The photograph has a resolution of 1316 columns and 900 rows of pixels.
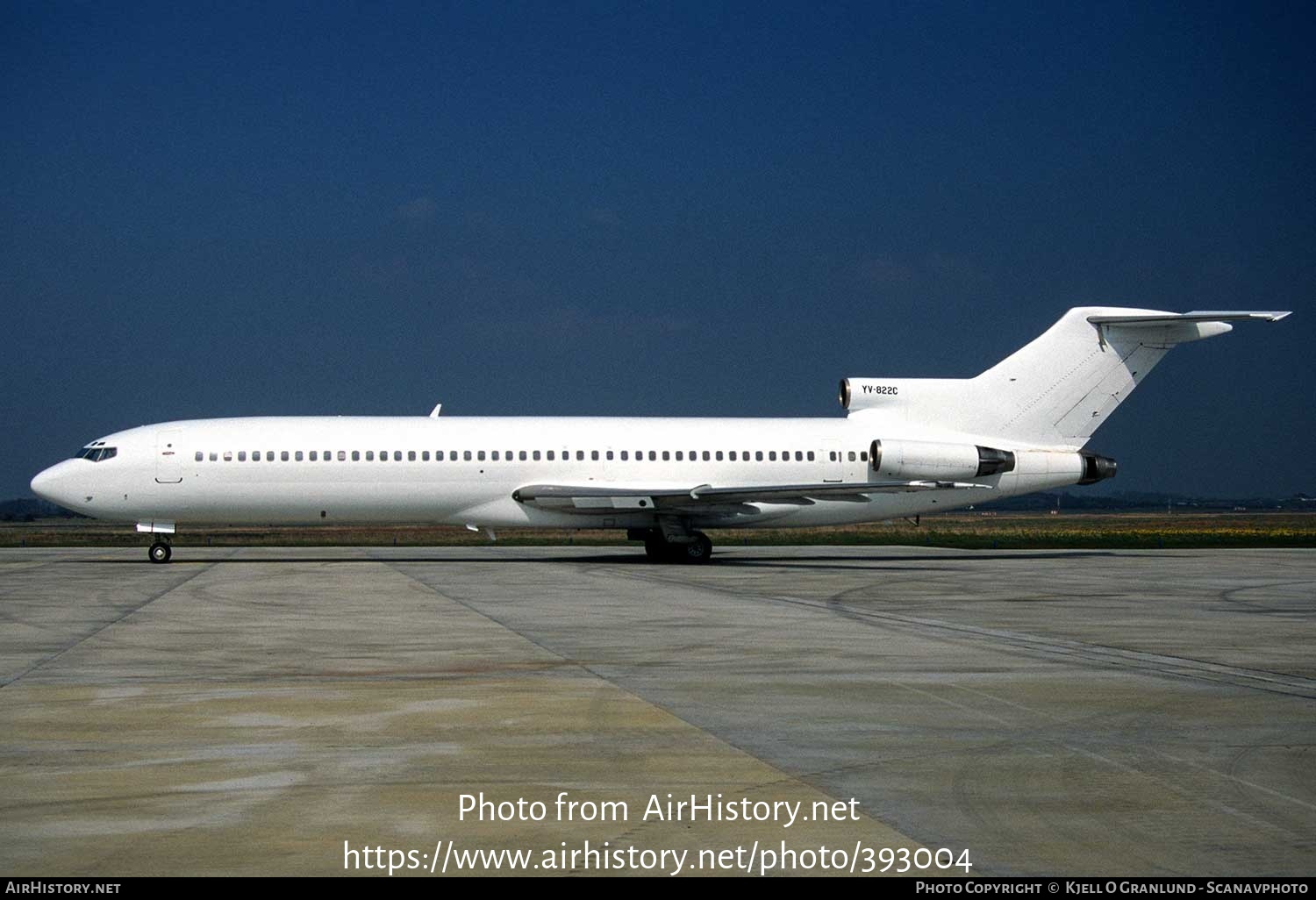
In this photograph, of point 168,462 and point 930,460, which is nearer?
point 168,462

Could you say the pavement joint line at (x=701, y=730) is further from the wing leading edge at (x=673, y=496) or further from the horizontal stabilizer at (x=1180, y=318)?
the horizontal stabilizer at (x=1180, y=318)

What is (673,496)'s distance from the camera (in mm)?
32875

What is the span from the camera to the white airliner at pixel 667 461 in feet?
106

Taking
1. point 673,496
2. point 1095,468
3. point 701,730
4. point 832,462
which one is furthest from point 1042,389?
point 701,730

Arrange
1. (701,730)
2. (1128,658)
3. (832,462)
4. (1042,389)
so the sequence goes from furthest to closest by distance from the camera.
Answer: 1. (1042,389)
2. (832,462)
3. (1128,658)
4. (701,730)

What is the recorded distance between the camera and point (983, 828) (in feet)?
22.0

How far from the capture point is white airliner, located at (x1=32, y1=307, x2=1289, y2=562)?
106 feet

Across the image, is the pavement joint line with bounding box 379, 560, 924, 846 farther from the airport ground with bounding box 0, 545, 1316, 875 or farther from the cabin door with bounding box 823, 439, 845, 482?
the cabin door with bounding box 823, 439, 845, 482

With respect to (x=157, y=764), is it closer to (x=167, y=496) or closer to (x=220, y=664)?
(x=220, y=664)

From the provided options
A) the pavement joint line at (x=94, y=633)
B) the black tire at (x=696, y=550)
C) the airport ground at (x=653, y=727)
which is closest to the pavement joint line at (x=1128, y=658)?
the airport ground at (x=653, y=727)

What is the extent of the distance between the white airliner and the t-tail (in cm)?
5

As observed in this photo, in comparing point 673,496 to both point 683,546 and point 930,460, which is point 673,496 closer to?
point 683,546

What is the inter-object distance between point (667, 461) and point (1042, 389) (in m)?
10.2

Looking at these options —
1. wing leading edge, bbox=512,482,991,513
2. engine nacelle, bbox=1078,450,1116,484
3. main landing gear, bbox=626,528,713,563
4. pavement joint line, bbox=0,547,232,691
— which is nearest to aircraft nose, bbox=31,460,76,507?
pavement joint line, bbox=0,547,232,691
